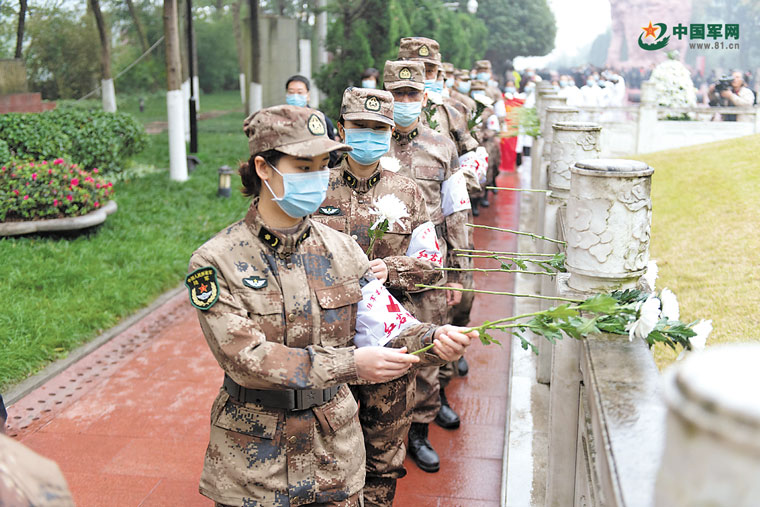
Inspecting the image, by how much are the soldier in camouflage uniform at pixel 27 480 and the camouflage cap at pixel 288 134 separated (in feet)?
5.15

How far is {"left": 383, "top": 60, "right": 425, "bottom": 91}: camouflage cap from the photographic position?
16.6 ft

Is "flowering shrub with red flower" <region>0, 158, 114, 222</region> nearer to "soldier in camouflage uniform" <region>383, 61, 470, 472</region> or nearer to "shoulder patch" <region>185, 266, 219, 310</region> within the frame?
"soldier in camouflage uniform" <region>383, 61, 470, 472</region>

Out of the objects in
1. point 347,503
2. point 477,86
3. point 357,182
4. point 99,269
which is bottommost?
point 99,269

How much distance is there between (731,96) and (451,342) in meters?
18.1

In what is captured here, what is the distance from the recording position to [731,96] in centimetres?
1845

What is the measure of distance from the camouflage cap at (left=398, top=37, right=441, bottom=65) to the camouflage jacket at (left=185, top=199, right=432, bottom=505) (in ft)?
13.8

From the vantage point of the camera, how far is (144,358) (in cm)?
654

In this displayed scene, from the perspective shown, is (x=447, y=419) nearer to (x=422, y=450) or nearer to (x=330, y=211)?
(x=422, y=450)

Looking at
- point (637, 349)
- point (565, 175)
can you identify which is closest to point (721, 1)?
point (565, 175)

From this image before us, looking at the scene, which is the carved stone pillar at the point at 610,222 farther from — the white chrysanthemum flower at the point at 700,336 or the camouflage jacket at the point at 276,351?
the camouflage jacket at the point at 276,351

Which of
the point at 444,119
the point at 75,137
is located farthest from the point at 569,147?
the point at 75,137

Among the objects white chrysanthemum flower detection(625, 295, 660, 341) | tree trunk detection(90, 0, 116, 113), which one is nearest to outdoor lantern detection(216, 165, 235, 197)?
tree trunk detection(90, 0, 116, 113)

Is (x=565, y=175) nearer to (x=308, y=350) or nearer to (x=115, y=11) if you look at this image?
(x=308, y=350)

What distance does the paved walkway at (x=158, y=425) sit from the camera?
4492mm
